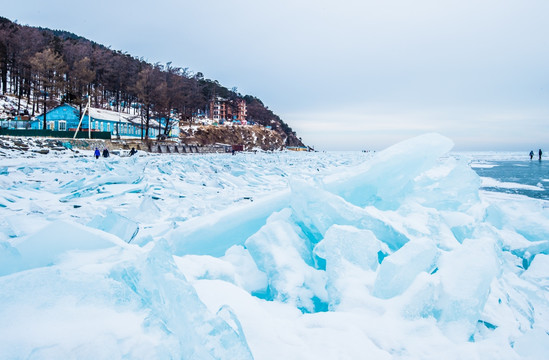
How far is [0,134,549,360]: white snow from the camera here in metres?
1.24

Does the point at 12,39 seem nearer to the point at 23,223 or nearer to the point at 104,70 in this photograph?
the point at 104,70

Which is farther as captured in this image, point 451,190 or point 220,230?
point 451,190

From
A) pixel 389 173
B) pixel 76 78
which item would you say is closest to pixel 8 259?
pixel 389 173

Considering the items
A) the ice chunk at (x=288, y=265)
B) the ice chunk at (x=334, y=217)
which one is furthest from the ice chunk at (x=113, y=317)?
the ice chunk at (x=334, y=217)

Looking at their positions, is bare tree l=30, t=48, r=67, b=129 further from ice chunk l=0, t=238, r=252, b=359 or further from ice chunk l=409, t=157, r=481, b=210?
ice chunk l=0, t=238, r=252, b=359

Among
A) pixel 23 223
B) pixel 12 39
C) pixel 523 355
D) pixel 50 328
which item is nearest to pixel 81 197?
pixel 23 223

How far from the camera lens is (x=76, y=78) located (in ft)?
120

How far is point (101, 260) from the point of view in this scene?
5.94 feet

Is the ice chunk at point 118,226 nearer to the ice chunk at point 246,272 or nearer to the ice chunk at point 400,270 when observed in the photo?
the ice chunk at point 246,272

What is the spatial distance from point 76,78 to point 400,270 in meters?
43.0

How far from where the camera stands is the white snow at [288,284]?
4.08 ft

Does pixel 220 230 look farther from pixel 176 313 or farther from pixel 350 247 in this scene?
pixel 176 313

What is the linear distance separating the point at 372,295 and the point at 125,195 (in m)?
5.38

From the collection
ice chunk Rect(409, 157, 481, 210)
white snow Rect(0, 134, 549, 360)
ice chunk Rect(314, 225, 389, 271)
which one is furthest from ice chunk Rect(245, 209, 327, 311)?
ice chunk Rect(409, 157, 481, 210)
